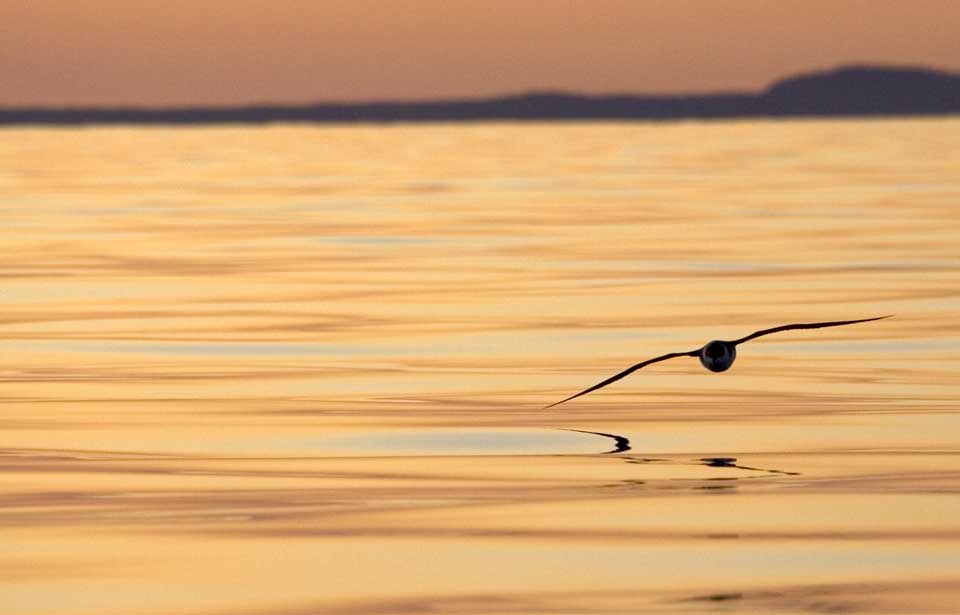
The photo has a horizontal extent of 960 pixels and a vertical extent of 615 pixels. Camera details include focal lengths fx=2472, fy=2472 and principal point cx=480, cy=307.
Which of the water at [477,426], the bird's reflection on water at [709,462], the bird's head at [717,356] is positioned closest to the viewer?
the water at [477,426]

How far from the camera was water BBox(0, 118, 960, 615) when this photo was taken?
1025 cm

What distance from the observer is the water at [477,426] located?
10.2 metres

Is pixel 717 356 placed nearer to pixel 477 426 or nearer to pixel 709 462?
pixel 477 426

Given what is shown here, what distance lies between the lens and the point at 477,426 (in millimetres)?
14766

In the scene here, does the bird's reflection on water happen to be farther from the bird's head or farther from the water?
the bird's head

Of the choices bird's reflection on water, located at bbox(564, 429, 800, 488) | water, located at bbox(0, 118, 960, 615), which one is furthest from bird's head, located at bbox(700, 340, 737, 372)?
bird's reflection on water, located at bbox(564, 429, 800, 488)

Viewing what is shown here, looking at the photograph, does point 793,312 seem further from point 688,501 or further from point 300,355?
point 688,501

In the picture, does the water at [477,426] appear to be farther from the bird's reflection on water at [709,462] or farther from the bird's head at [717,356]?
the bird's head at [717,356]

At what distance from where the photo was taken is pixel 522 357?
61.0 feet

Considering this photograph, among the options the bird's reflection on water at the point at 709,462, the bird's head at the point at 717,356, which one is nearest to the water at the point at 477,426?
the bird's reflection on water at the point at 709,462

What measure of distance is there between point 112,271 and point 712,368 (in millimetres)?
14833

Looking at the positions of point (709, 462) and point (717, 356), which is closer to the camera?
point (709, 462)

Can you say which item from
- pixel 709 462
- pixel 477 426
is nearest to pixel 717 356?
pixel 477 426

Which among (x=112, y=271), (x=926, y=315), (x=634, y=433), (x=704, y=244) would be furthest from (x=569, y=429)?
(x=704, y=244)
